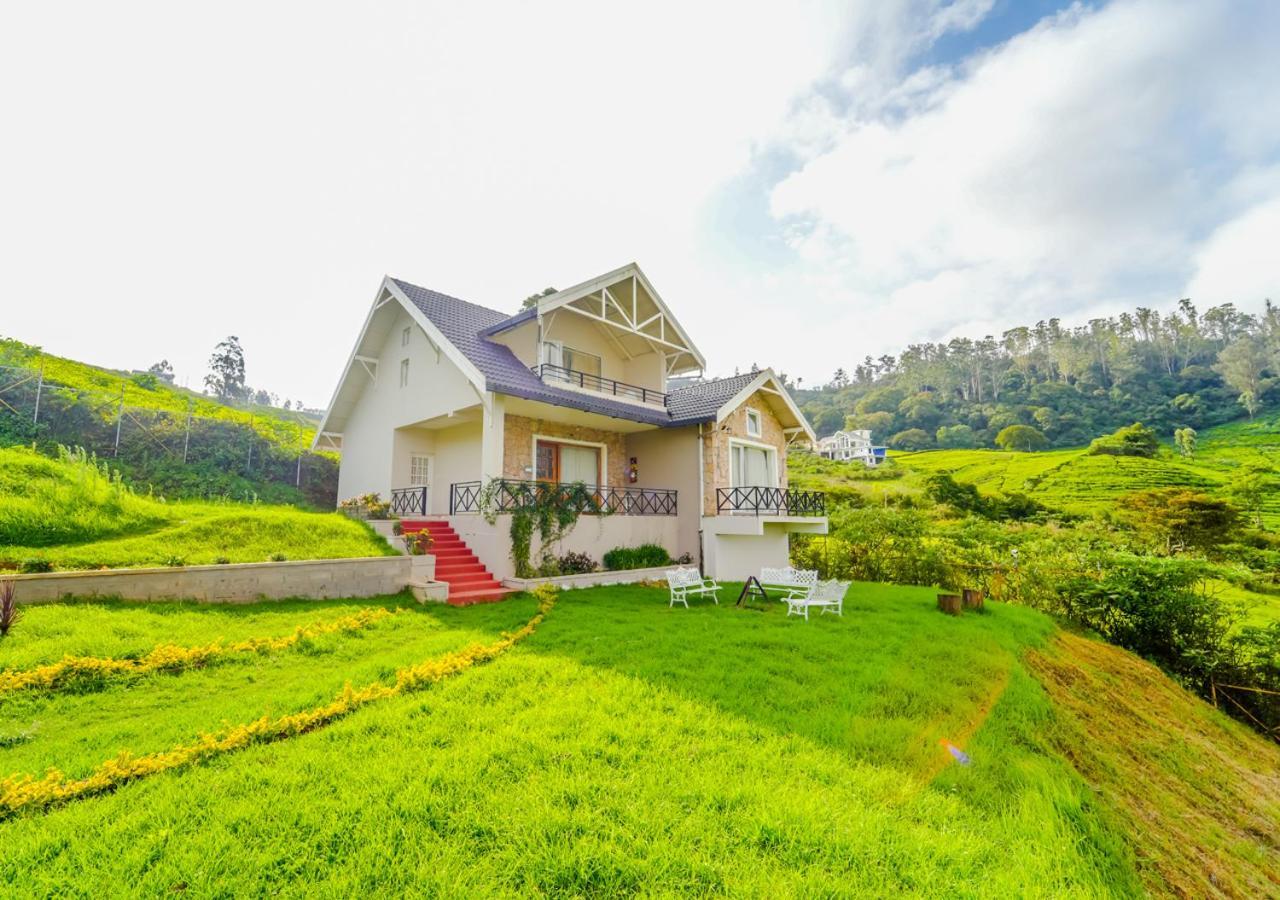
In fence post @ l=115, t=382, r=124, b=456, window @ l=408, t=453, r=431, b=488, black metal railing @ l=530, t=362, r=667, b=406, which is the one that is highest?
black metal railing @ l=530, t=362, r=667, b=406

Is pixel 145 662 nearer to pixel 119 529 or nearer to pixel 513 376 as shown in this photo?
pixel 119 529

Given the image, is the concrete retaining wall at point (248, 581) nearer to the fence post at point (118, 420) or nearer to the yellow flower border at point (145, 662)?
the yellow flower border at point (145, 662)

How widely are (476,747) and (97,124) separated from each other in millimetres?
11096

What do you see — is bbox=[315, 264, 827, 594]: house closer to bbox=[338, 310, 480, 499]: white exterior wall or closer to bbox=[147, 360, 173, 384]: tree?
bbox=[338, 310, 480, 499]: white exterior wall

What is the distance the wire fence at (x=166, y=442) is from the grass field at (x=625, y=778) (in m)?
11.0

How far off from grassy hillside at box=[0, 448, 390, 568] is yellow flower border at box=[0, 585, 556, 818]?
561cm

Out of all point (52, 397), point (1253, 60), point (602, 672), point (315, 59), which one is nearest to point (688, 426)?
point (602, 672)

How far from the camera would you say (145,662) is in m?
5.77

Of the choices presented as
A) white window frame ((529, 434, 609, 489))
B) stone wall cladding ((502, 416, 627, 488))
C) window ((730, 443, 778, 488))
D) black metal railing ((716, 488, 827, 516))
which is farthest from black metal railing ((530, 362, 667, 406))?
black metal railing ((716, 488, 827, 516))

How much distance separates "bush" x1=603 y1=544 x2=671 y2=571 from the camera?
525 inches

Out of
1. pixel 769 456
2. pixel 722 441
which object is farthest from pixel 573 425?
pixel 769 456

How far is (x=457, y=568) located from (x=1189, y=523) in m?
29.4

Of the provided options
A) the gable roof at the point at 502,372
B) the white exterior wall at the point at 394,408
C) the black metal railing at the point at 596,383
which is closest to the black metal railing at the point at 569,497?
the gable roof at the point at 502,372

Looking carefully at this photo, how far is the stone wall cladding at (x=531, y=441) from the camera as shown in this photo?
13219 mm
